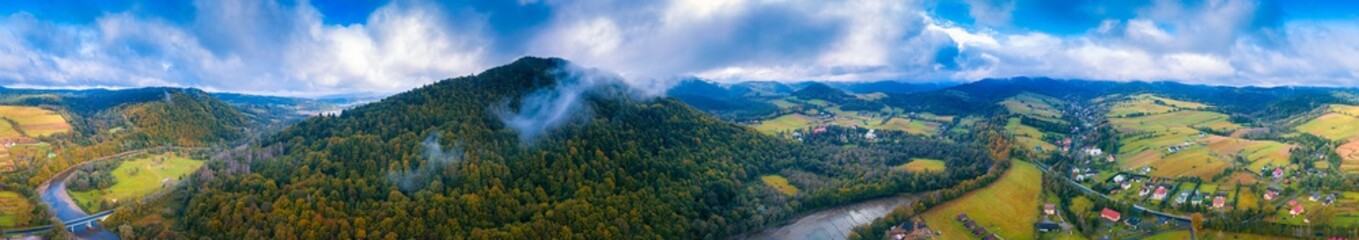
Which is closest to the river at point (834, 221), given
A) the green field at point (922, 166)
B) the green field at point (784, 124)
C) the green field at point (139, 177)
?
the green field at point (922, 166)

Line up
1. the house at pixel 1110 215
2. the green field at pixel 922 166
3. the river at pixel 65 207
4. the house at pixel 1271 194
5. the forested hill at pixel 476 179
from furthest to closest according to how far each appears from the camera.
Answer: the green field at pixel 922 166 → the house at pixel 1271 194 → the river at pixel 65 207 → the house at pixel 1110 215 → the forested hill at pixel 476 179

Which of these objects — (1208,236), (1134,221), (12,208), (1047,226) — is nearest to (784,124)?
(1047,226)

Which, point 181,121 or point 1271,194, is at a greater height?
point 181,121

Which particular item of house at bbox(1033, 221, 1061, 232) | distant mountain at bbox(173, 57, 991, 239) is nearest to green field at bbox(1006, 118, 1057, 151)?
distant mountain at bbox(173, 57, 991, 239)

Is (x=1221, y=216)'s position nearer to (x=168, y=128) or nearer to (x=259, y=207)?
(x=259, y=207)

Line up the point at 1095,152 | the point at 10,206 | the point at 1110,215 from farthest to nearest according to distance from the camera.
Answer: the point at 1095,152 → the point at 10,206 → the point at 1110,215

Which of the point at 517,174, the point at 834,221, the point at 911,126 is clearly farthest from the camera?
the point at 911,126

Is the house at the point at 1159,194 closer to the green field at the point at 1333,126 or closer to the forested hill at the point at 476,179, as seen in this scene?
the forested hill at the point at 476,179

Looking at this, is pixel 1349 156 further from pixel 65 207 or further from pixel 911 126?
pixel 65 207
